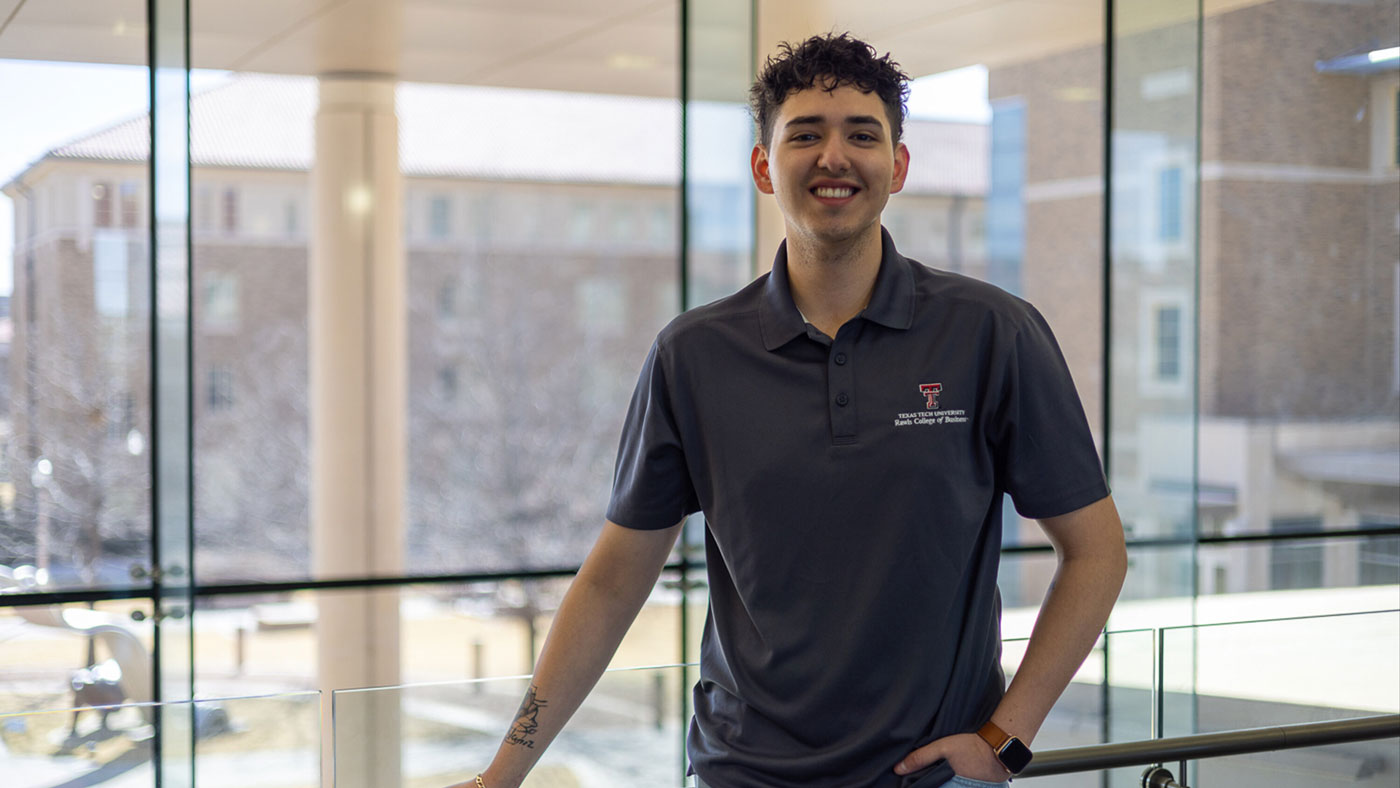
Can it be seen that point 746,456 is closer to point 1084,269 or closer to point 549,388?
point 1084,269

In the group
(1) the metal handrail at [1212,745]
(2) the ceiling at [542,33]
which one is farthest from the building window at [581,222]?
(1) the metal handrail at [1212,745]

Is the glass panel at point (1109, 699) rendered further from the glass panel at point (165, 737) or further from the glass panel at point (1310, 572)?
the glass panel at point (1310, 572)

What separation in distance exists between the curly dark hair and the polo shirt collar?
0.14 meters

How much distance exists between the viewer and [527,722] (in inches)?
55.8

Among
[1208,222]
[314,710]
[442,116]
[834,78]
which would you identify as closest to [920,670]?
[834,78]

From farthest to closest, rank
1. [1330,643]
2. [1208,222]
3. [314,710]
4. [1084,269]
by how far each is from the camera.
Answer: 1. [1084,269]
2. [1208,222]
3. [1330,643]
4. [314,710]

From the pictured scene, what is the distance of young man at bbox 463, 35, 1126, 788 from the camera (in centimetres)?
127

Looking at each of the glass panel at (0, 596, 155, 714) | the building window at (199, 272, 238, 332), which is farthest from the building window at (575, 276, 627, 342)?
the glass panel at (0, 596, 155, 714)

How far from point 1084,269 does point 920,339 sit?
674cm

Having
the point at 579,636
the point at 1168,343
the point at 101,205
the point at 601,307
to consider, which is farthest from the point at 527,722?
the point at 601,307

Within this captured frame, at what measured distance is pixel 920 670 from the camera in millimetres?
1269

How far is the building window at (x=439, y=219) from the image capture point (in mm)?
10273

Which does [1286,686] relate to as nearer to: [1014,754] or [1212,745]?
[1212,745]

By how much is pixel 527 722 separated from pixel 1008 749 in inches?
19.3
